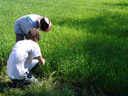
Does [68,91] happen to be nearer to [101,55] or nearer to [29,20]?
[101,55]

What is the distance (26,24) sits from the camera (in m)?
3.35

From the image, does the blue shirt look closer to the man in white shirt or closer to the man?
the man

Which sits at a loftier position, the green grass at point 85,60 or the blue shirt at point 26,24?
the blue shirt at point 26,24

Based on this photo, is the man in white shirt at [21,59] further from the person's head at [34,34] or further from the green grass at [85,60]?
the green grass at [85,60]

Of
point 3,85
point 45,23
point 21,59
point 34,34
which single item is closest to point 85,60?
point 45,23

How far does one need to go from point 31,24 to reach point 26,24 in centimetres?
12

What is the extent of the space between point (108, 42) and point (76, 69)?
4.78ft

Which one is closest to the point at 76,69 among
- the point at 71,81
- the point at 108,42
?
the point at 71,81

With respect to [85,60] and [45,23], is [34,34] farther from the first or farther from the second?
[85,60]

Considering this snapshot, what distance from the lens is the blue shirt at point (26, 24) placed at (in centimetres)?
329

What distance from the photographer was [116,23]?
5.94 meters

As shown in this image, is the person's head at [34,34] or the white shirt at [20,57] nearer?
the white shirt at [20,57]

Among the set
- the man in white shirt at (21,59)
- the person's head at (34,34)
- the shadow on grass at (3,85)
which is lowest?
the shadow on grass at (3,85)

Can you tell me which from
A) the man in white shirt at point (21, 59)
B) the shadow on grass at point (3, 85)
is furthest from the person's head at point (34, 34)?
the shadow on grass at point (3, 85)
